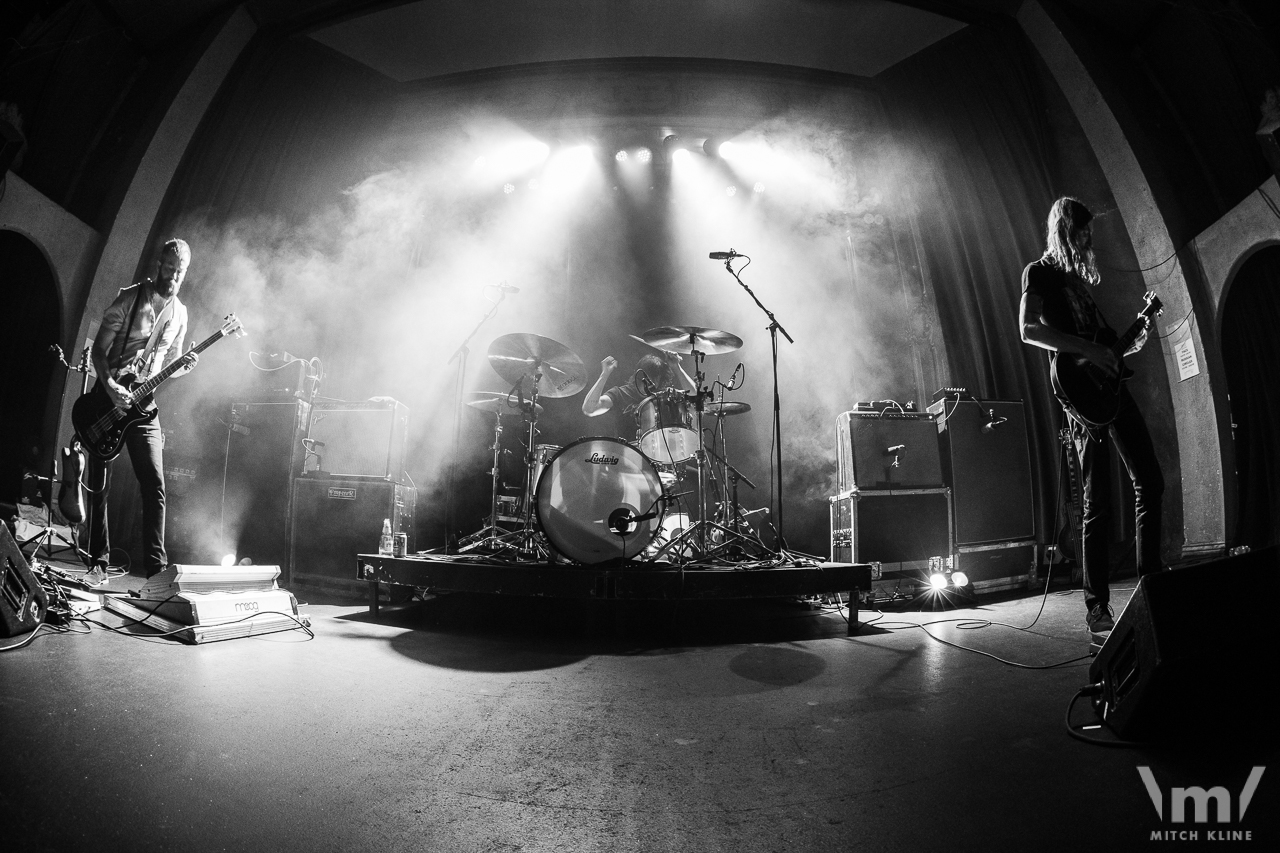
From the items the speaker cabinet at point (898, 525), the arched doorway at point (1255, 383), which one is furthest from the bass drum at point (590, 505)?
the arched doorway at point (1255, 383)

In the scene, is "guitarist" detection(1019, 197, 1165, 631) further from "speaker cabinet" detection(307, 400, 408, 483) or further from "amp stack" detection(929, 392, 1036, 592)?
"speaker cabinet" detection(307, 400, 408, 483)

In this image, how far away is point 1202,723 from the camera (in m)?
1.41

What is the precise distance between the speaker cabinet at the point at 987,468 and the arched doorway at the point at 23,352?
8.07 meters

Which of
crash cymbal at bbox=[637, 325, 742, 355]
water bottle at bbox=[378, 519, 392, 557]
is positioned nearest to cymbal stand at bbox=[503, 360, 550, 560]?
crash cymbal at bbox=[637, 325, 742, 355]

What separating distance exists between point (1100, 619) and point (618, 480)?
2337mm

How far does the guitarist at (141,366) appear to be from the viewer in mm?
3852

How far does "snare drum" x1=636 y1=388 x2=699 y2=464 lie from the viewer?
485cm

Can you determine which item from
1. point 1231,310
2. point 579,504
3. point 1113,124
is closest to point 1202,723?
point 579,504

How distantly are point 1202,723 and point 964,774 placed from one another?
0.63 meters

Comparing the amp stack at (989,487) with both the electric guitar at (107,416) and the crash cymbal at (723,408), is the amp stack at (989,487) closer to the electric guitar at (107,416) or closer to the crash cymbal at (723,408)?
the crash cymbal at (723,408)

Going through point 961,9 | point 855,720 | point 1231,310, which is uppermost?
point 961,9

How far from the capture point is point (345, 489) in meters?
4.77

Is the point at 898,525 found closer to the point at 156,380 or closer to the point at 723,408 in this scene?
the point at 723,408

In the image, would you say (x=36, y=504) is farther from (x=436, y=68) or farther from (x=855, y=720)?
(x=855, y=720)
